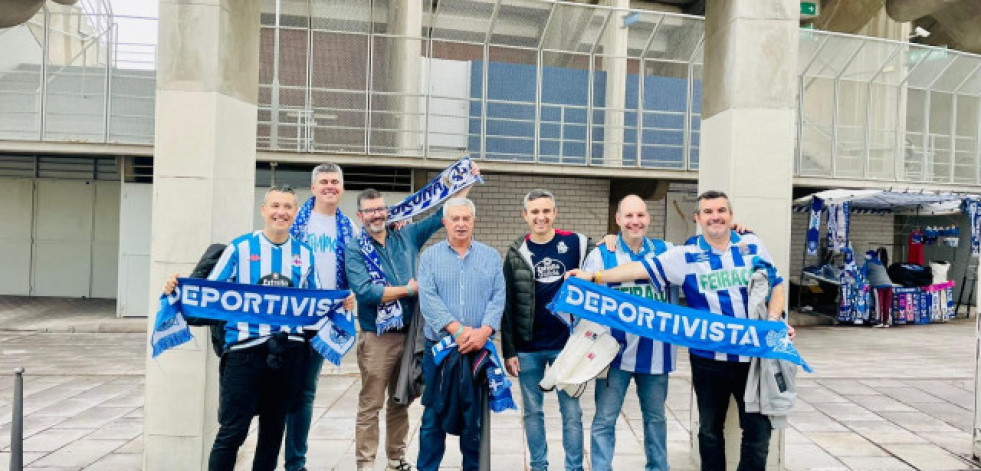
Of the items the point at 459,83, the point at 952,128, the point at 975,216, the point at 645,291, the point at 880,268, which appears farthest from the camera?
the point at 952,128

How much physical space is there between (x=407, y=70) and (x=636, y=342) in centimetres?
904

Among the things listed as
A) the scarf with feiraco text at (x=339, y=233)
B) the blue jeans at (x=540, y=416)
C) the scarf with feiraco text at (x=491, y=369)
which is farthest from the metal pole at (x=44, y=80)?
the blue jeans at (x=540, y=416)

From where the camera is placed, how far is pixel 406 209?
482cm

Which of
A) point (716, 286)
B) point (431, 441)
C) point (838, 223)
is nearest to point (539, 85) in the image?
point (838, 223)

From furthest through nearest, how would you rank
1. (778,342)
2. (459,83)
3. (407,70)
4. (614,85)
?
1. (614,85)
2. (459,83)
3. (407,70)
4. (778,342)

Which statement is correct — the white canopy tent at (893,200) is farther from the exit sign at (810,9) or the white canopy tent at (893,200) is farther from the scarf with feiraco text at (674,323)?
the scarf with feiraco text at (674,323)

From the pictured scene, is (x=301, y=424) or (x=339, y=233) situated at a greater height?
(x=339, y=233)

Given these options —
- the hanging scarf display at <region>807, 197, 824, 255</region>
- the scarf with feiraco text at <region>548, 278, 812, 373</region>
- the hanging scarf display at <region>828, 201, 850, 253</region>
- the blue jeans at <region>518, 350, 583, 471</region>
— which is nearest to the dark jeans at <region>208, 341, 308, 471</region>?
the blue jeans at <region>518, 350, 583, 471</region>

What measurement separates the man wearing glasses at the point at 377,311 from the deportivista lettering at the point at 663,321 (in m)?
1.15

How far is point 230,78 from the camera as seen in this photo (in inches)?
181

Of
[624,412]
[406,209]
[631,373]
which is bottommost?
[624,412]

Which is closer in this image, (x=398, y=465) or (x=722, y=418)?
(x=722, y=418)

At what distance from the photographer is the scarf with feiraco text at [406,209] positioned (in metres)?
4.28

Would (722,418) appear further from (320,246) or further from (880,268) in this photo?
(880,268)
